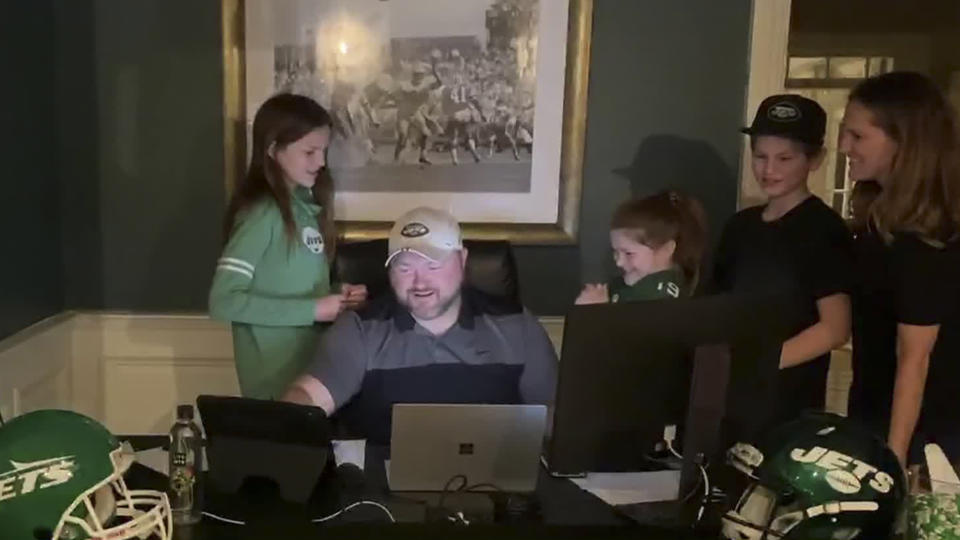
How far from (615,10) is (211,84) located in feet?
4.31

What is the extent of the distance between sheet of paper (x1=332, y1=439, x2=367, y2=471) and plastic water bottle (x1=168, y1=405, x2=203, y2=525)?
0.98ft

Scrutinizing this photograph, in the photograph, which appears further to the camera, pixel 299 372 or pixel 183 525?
pixel 299 372

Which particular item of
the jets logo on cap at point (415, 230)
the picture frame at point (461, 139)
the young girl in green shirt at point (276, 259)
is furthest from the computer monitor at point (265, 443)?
the picture frame at point (461, 139)

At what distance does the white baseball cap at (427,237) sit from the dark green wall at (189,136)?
111cm

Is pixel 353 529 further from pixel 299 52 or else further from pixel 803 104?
pixel 299 52

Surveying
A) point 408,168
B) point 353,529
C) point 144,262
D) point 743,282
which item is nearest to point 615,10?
point 408,168

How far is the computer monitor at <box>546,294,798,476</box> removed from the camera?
1697 millimetres

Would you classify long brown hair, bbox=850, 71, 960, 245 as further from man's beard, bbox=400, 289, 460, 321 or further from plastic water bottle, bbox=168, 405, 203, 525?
plastic water bottle, bbox=168, 405, 203, 525

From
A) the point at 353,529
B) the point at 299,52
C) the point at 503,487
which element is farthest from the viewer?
the point at 299,52

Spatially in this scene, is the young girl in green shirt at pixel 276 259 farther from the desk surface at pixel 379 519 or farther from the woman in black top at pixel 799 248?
the woman in black top at pixel 799 248

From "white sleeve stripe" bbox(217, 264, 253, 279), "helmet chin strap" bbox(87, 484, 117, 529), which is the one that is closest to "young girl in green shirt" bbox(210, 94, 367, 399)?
"white sleeve stripe" bbox(217, 264, 253, 279)

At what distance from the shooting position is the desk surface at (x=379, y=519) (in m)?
1.63

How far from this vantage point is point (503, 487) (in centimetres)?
185

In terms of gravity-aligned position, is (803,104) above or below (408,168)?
above
